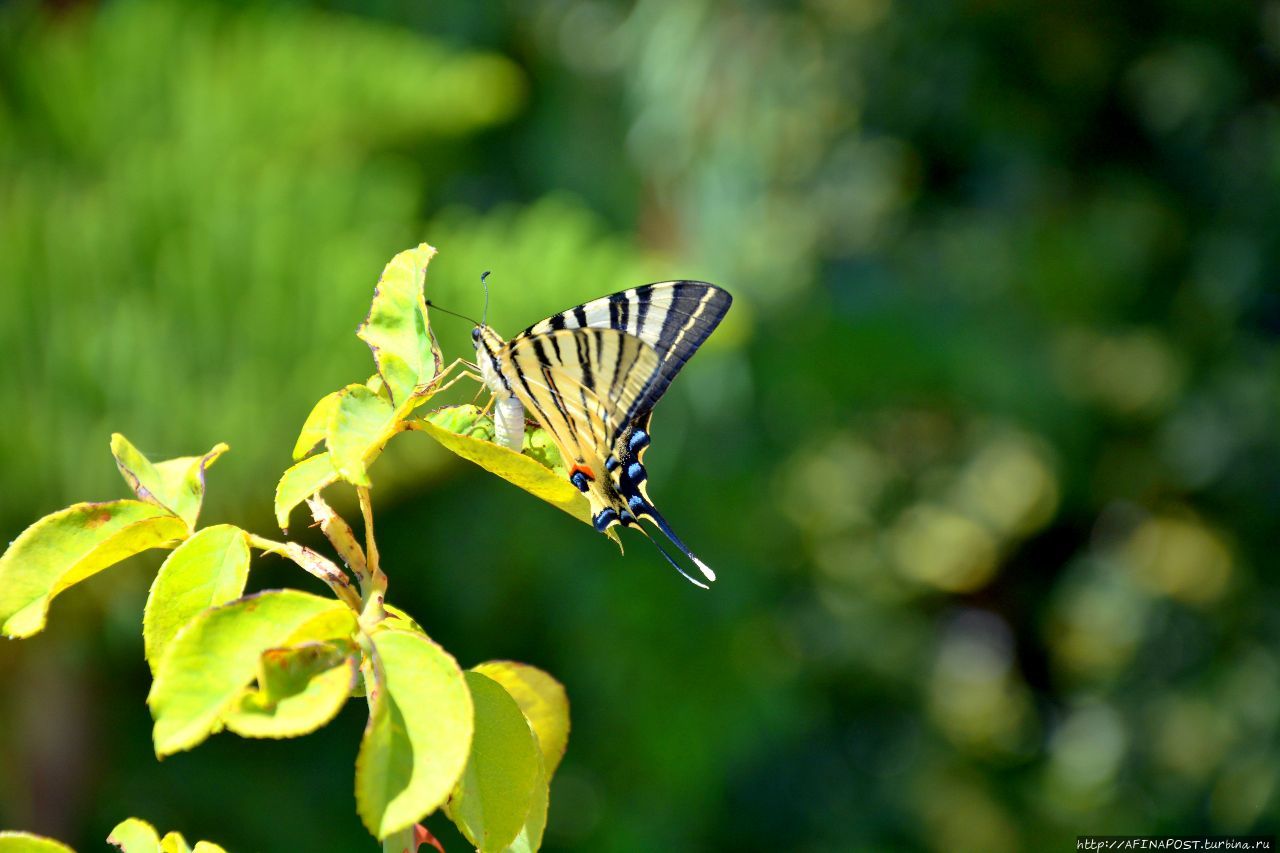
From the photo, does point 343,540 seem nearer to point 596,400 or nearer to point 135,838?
point 135,838

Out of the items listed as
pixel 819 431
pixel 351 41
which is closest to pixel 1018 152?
pixel 819 431

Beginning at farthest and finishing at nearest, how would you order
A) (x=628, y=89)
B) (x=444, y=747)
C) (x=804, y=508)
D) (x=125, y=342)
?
(x=804, y=508) < (x=628, y=89) < (x=125, y=342) < (x=444, y=747)

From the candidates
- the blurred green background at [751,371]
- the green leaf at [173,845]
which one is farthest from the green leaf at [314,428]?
the blurred green background at [751,371]

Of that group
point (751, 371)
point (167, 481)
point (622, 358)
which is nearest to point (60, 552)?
point (167, 481)

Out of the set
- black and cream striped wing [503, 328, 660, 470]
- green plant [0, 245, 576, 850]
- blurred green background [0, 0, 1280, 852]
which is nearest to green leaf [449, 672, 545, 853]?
green plant [0, 245, 576, 850]

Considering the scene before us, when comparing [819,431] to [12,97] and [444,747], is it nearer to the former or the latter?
[12,97]
